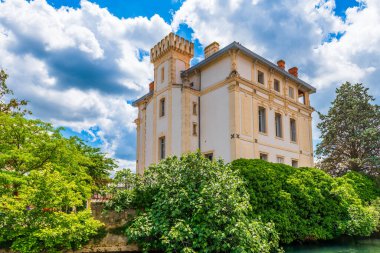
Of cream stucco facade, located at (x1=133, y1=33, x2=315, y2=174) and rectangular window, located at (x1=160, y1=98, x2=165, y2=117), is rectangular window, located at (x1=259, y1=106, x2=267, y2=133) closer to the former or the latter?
cream stucco facade, located at (x1=133, y1=33, x2=315, y2=174)

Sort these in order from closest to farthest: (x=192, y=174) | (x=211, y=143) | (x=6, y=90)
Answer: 1. (x=192, y=174)
2. (x=6, y=90)
3. (x=211, y=143)

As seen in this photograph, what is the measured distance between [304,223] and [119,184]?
990 centimetres

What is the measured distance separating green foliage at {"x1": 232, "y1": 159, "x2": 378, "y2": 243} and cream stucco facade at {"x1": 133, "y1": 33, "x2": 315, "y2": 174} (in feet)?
13.0

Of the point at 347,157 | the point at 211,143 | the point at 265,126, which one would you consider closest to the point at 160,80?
the point at 211,143

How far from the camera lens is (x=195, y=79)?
25.2 m

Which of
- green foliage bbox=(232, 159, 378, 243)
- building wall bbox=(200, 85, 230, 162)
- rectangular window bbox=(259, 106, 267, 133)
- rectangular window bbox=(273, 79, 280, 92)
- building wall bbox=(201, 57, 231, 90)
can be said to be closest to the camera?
green foliage bbox=(232, 159, 378, 243)

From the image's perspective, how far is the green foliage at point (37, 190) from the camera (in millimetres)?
10406

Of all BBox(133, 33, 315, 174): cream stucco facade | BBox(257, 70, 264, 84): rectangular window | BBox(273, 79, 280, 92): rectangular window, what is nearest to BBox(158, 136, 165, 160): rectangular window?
BBox(133, 33, 315, 174): cream stucco facade

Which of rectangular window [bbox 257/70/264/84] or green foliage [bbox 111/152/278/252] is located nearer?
green foliage [bbox 111/152/278/252]

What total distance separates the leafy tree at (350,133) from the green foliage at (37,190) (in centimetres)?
2418

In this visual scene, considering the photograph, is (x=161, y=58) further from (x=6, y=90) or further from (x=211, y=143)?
(x=6, y=90)

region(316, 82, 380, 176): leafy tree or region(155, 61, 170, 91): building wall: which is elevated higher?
region(155, 61, 170, 91): building wall

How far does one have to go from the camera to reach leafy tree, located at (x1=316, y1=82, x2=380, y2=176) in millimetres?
28312

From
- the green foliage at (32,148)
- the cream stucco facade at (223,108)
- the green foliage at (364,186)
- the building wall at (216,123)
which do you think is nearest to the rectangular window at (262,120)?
the cream stucco facade at (223,108)
